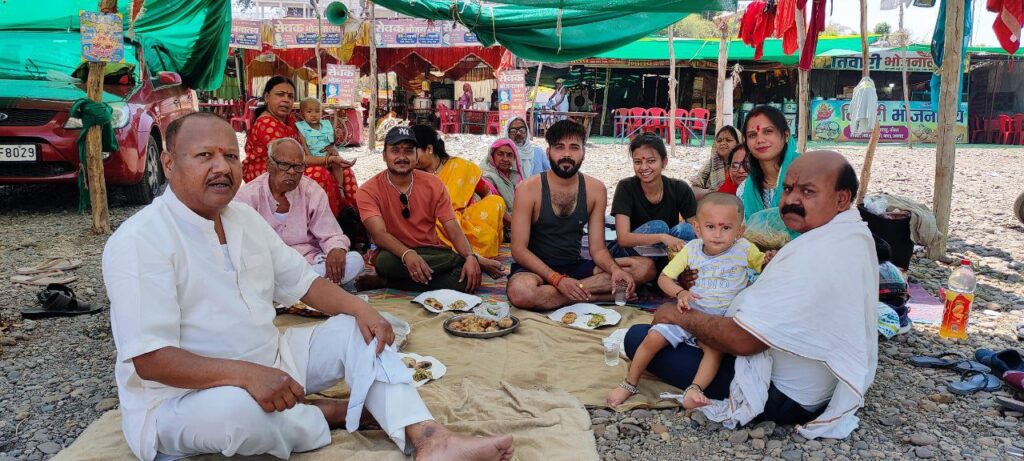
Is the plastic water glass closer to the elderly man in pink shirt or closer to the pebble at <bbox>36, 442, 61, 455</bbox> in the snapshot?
the elderly man in pink shirt

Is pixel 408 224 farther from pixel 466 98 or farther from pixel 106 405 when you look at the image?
pixel 466 98

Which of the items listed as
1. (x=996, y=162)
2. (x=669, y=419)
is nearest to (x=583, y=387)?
(x=669, y=419)

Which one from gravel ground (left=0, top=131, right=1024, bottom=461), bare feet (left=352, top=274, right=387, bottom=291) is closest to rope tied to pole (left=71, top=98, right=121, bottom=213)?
gravel ground (left=0, top=131, right=1024, bottom=461)

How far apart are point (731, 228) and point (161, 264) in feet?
7.66

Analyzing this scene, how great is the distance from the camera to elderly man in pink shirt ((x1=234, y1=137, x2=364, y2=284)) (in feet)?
13.8

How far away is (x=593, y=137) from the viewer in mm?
A: 19297

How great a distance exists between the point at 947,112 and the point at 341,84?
13.1 m

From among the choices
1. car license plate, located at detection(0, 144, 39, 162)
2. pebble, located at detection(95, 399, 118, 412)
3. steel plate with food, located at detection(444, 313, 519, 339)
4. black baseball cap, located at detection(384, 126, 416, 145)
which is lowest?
pebble, located at detection(95, 399, 118, 412)

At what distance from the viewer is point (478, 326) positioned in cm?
388

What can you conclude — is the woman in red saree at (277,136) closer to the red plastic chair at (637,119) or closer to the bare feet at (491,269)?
the bare feet at (491,269)

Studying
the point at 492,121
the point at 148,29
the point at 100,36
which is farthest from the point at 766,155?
the point at 492,121

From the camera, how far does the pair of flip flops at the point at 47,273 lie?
15.8ft

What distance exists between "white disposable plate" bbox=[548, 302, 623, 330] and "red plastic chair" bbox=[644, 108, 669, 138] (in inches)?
529

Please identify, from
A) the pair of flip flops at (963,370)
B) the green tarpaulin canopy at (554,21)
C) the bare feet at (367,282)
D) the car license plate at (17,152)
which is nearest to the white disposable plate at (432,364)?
the bare feet at (367,282)
